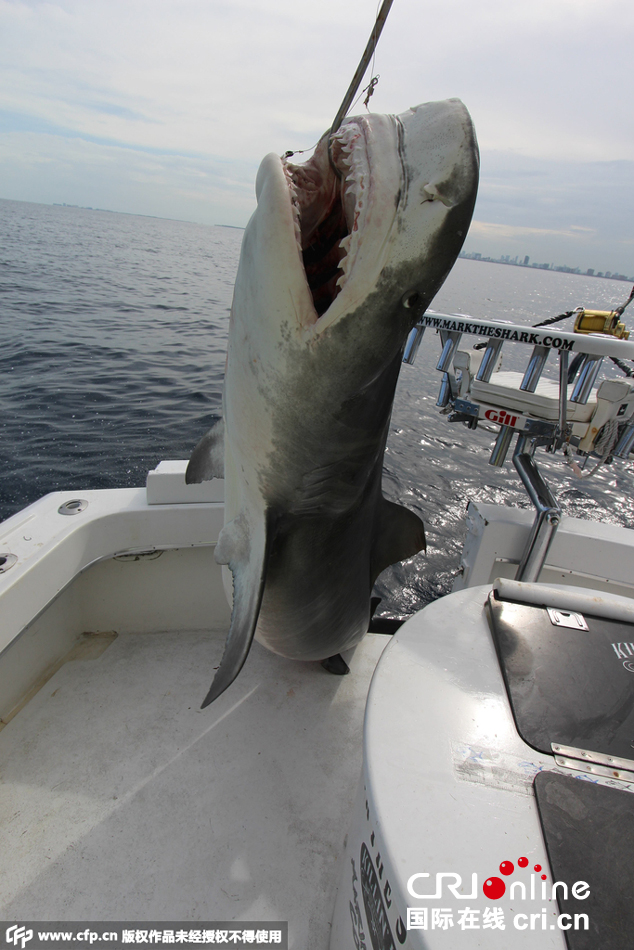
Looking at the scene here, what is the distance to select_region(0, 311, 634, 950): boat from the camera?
1073 millimetres

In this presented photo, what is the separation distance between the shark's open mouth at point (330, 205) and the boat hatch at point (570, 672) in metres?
1.30

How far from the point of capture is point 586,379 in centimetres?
273

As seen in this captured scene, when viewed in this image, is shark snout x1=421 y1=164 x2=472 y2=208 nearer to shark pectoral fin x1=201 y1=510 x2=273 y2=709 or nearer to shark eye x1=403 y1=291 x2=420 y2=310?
shark eye x1=403 y1=291 x2=420 y2=310

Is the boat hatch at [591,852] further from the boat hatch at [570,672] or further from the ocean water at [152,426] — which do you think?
the ocean water at [152,426]

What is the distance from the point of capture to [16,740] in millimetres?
2330

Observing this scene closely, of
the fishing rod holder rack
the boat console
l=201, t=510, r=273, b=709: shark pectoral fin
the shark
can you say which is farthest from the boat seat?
l=201, t=510, r=273, b=709: shark pectoral fin

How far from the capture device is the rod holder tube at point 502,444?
10.0 ft

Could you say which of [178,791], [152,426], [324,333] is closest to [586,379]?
[324,333]

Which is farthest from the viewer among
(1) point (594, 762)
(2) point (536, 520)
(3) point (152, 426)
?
(3) point (152, 426)

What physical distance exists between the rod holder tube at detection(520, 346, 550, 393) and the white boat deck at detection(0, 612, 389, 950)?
6.45 ft

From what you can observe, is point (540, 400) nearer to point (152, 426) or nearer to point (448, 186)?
point (448, 186)

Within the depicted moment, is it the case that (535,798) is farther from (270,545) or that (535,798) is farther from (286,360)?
(286,360)

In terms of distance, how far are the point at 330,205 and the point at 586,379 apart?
76.9 inches

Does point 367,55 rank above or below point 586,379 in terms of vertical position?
above
